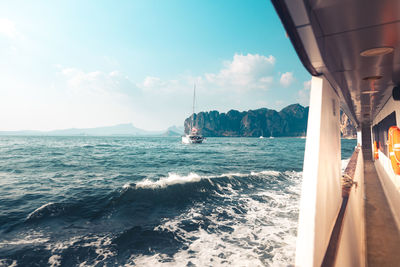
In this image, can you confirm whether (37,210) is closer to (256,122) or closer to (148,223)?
(148,223)

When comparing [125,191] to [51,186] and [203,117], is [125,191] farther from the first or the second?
[203,117]

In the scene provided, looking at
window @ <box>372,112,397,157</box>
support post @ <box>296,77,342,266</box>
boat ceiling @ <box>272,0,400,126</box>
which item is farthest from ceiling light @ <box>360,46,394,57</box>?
window @ <box>372,112,397,157</box>

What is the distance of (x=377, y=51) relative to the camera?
1.91 m

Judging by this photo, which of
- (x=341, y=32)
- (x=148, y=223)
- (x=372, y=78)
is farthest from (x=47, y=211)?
(x=372, y=78)

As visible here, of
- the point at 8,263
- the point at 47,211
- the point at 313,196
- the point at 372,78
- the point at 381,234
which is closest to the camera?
the point at 313,196

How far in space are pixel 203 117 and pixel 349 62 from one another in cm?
15366

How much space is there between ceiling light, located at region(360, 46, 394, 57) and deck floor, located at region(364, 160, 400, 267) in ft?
10.7

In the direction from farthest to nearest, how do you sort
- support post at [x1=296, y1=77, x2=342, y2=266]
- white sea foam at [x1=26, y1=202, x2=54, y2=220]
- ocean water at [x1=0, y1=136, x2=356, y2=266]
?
white sea foam at [x1=26, y1=202, x2=54, y2=220]
ocean water at [x1=0, y1=136, x2=356, y2=266]
support post at [x1=296, y1=77, x2=342, y2=266]

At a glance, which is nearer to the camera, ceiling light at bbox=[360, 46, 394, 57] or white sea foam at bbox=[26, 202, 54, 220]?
ceiling light at bbox=[360, 46, 394, 57]

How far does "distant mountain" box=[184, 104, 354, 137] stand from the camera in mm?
143125

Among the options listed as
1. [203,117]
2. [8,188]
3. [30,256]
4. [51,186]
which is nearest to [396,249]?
[30,256]

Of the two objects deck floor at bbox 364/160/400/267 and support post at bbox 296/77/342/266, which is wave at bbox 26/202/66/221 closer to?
support post at bbox 296/77/342/266

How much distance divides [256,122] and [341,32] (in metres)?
152

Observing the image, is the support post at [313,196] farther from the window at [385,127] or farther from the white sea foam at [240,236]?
the window at [385,127]
